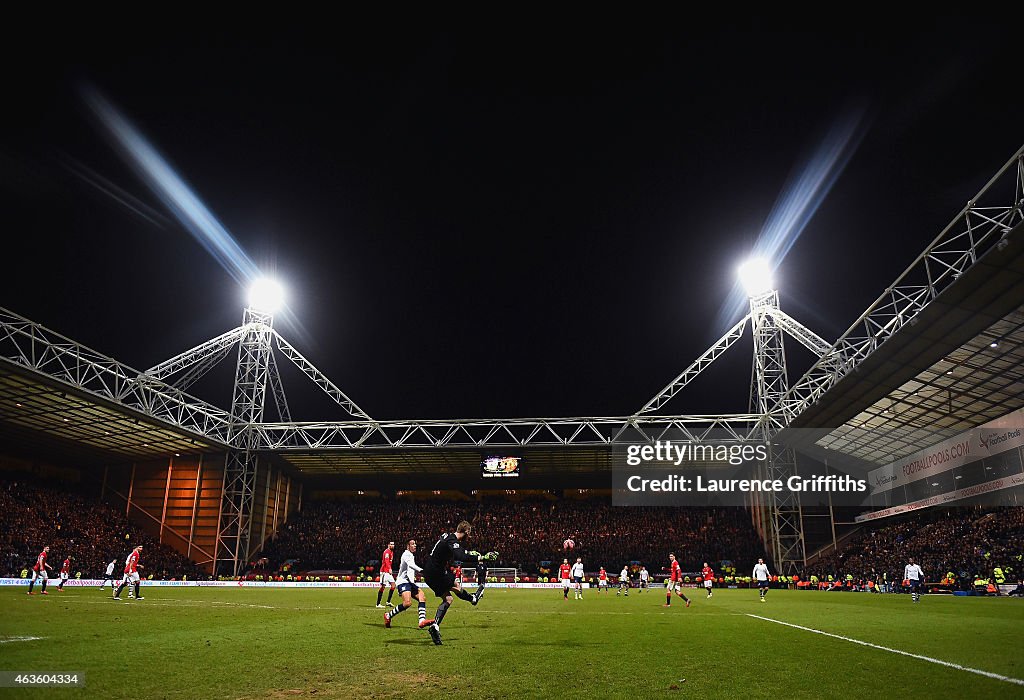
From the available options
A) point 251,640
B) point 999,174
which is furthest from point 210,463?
point 999,174

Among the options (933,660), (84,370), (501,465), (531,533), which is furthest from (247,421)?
(933,660)

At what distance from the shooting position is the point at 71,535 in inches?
1832

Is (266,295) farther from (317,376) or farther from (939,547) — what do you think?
(939,547)

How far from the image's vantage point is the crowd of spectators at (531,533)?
54688 millimetres

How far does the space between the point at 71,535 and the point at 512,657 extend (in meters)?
49.3

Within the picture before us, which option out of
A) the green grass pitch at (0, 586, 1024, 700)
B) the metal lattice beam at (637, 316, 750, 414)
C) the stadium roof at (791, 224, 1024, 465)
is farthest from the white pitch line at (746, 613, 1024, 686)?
the metal lattice beam at (637, 316, 750, 414)

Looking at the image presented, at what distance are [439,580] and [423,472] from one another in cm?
5000

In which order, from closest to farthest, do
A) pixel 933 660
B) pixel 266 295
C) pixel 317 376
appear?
pixel 933 660
pixel 266 295
pixel 317 376

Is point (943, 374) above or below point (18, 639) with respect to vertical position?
above

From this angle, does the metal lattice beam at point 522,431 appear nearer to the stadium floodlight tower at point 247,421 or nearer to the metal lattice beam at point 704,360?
the stadium floodlight tower at point 247,421

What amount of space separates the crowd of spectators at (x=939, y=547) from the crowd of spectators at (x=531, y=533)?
9600mm

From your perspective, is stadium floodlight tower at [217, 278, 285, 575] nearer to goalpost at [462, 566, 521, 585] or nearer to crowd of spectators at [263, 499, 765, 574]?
crowd of spectators at [263, 499, 765, 574]

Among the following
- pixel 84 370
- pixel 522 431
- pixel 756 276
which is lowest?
pixel 522 431

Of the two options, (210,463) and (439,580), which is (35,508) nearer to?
(210,463)
